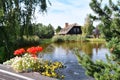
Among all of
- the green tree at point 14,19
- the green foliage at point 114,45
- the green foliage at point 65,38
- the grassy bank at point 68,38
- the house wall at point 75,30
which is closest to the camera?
the green foliage at point 114,45

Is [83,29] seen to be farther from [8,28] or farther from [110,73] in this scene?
[110,73]

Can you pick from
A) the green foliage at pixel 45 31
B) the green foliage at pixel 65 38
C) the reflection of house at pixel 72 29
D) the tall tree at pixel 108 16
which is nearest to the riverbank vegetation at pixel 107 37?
the tall tree at pixel 108 16

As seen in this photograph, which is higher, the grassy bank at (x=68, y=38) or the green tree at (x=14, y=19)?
the green tree at (x=14, y=19)

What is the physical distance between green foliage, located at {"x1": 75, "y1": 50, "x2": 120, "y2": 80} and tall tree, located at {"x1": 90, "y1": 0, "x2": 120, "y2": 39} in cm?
78

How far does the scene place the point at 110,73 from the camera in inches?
355

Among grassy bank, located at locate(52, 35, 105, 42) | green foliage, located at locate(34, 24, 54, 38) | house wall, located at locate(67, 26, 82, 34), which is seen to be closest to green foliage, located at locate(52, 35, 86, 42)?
grassy bank, located at locate(52, 35, 105, 42)

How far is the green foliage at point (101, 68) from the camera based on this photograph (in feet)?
29.2

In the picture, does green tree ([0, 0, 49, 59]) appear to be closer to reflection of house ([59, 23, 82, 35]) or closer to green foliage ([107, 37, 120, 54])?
green foliage ([107, 37, 120, 54])

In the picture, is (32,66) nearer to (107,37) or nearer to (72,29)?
(107,37)

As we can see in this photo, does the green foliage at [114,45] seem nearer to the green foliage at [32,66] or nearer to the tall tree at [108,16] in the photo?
the tall tree at [108,16]

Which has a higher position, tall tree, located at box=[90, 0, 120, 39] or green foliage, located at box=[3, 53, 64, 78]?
tall tree, located at box=[90, 0, 120, 39]

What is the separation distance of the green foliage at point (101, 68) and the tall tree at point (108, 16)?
78 centimetres

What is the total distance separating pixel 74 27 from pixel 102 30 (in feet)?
284

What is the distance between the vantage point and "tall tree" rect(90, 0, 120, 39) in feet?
30.5
